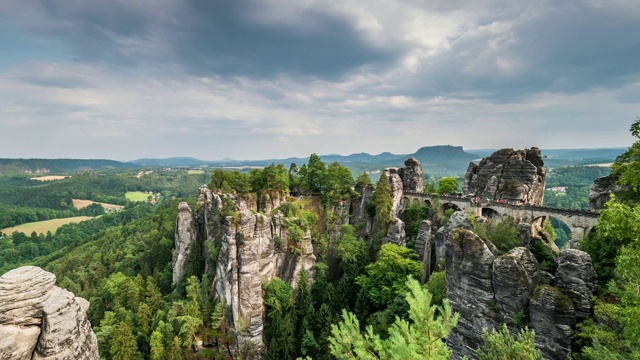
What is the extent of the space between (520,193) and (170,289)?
51.0 m

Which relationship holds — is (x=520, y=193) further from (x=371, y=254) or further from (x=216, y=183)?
(x=216, y=183)

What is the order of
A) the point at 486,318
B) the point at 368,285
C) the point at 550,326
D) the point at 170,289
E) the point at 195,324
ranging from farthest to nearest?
1. the point at 170,289
2. the point at 368,285
3. the point at 195,324
4. the point at 486,318
5. the point at 550,326

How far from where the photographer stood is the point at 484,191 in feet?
140

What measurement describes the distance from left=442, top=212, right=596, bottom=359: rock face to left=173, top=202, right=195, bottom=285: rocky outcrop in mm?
37381

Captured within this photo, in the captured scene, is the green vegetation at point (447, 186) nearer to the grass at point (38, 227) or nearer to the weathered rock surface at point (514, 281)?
the weathered rock surface at point (514, 281)

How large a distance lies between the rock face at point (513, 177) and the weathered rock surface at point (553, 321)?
24.1 meters

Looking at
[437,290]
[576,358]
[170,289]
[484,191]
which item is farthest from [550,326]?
[170,289]

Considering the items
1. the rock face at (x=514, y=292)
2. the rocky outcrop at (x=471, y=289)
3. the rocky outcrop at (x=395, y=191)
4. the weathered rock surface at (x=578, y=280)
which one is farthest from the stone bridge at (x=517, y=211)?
the rocky outcrop at (x=471, y=289)

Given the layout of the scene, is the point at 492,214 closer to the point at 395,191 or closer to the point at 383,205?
the point at 395,191

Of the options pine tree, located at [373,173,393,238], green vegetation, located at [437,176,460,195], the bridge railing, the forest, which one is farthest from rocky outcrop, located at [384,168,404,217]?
green vegetation, located at [437,176,460,195]

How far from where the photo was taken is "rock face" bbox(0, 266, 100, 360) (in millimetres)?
8953

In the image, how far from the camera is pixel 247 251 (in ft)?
118

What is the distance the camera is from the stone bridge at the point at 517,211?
32031 millimetres

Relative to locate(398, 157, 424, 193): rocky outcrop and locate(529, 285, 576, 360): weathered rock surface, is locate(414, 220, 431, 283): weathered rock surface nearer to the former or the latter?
locate(398, 157, 424, 193): rocky outcrop
